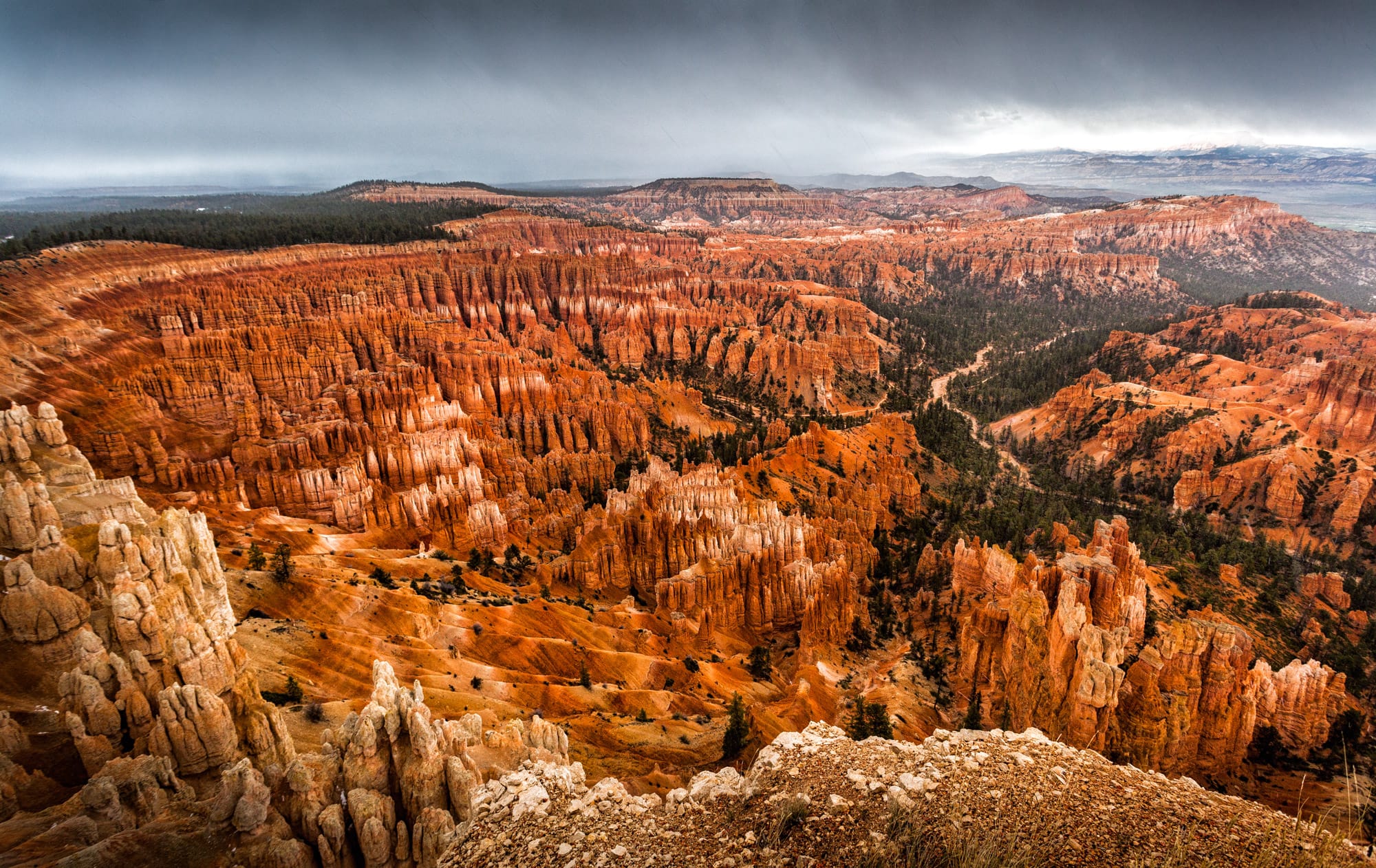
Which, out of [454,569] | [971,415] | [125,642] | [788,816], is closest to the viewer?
[788,816]

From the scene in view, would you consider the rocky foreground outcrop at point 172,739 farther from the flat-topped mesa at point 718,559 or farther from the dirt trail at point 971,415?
the dirt trail at point 971,415

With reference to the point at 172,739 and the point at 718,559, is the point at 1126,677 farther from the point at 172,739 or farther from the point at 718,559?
the point at 172,739

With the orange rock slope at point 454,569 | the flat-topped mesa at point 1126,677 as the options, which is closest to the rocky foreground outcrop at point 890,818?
the orange rock slope at point 454,569

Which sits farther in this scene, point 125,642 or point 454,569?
point 454,569

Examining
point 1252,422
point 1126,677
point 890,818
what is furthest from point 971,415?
point 890,818

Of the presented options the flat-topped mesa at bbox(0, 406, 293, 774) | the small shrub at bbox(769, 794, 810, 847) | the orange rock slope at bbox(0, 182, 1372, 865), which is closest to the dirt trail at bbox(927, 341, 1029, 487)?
the orange rock slope at bbox(0, 182, 1372, 865)

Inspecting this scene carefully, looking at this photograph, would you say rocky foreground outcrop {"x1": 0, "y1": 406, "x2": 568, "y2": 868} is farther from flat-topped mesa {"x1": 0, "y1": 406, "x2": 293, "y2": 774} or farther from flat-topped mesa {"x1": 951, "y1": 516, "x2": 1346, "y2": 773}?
flat-topped mesa {"x1": 951, "y1": 516, "x2": 1346, "y2": 773}

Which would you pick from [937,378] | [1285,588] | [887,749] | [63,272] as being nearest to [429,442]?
[887,749]
